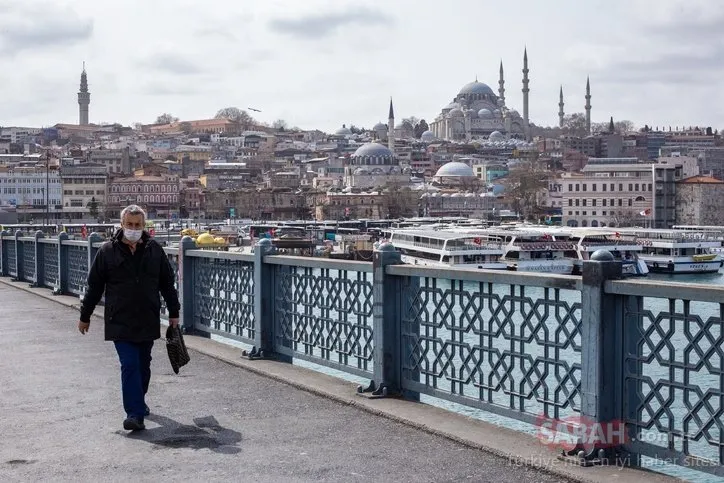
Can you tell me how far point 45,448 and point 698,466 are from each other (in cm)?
307

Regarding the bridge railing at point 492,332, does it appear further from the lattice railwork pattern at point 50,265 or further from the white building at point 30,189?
the white building at point 30,189

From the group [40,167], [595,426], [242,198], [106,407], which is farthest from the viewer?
[242,198]

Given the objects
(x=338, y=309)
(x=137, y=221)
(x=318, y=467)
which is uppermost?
(x=137, y=221)

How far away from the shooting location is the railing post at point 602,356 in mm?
5027

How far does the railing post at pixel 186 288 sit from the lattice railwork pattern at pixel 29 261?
317 inches

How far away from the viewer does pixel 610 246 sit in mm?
55344

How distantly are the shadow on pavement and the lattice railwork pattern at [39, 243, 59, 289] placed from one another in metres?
10.0

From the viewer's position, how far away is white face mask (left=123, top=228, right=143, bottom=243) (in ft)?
20.1

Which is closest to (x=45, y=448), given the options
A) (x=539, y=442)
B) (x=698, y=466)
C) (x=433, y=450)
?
(x=433, y=450)

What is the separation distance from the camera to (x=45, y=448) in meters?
5.68

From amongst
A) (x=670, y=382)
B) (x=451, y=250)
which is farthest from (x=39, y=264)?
(x=451, y=250)

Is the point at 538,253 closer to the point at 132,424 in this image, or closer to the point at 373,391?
the point at 373,391

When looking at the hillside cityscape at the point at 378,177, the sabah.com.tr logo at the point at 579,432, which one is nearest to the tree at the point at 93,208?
the hillside cityscape at the point at 378,177

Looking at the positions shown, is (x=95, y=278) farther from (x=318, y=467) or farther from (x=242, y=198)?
(x=242, y=198)
